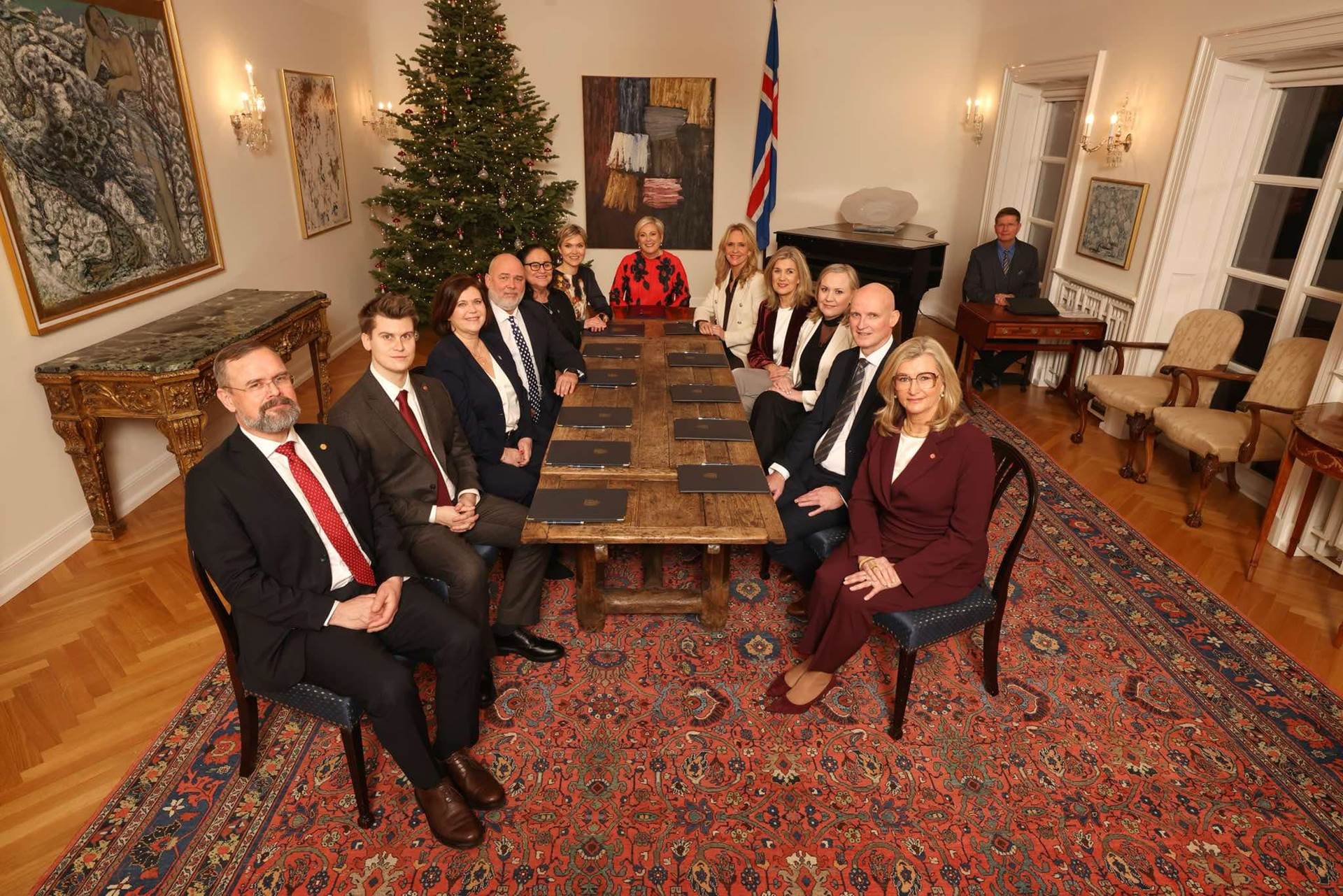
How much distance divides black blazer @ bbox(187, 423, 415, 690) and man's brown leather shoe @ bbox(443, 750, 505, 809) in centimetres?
61

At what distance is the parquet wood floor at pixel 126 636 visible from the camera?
106 inches

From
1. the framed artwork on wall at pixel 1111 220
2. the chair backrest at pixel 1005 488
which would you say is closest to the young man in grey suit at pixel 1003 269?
the framed artwork on wall at pixel 1111 220

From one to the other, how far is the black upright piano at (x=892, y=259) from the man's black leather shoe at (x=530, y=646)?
5113 mm

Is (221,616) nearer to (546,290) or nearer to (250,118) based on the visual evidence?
(546,290)

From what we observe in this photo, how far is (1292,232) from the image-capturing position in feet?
16.0

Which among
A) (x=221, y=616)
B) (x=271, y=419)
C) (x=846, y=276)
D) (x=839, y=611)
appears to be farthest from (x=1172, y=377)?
(x=221, y=616)

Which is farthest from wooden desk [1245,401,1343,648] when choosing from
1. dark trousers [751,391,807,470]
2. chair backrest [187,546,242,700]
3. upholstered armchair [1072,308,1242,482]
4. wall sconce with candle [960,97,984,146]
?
wall sconce with candle [960,97,984,146]

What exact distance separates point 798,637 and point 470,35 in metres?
6.32

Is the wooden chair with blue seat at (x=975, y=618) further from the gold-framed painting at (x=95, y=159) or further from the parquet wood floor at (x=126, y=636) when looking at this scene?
the gold-framed painting at (x=95, y=159)

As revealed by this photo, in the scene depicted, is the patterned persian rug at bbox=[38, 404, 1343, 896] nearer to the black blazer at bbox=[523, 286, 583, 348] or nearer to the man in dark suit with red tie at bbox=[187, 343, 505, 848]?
the man in dark suit with red tie at bbox=[187, 343, 505, 848]

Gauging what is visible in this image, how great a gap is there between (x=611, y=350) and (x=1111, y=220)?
433 cm

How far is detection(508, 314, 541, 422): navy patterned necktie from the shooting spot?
4.18 meters

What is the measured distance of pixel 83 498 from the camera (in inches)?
168

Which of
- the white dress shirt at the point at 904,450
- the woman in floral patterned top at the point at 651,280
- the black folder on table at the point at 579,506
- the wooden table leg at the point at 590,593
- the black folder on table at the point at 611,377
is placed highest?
the woman in floral patterned top at the point at 651,280
